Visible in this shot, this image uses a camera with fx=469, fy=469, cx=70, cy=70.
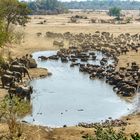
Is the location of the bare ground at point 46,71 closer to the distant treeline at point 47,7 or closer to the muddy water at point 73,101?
the muddy water at point 73,101

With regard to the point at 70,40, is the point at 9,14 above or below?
above

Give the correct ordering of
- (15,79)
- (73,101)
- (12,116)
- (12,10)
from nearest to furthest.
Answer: (12,116) < (73,101) < (15,79) < (12,10)

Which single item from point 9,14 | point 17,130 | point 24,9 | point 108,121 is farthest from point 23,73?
point 24,9

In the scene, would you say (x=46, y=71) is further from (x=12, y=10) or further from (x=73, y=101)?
(x=12, y=10)

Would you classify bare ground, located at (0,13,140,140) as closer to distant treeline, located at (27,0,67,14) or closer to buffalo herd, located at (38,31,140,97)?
buffalo herd, located at (38,31,140,97)

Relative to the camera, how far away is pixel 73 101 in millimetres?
27812

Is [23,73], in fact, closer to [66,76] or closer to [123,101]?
[66,76]

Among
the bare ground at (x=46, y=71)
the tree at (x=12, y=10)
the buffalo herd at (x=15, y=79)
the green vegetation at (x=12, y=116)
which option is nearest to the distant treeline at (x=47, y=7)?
the bare ground at (x=46, y=71)

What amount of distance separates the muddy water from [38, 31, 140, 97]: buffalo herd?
77 cm

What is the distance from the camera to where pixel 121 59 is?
1772 inches

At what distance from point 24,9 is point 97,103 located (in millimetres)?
31660

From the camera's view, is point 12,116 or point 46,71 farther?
point 46,71

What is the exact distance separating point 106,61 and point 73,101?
1555cm

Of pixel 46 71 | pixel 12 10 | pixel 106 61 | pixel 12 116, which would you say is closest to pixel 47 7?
pixel 12 10
